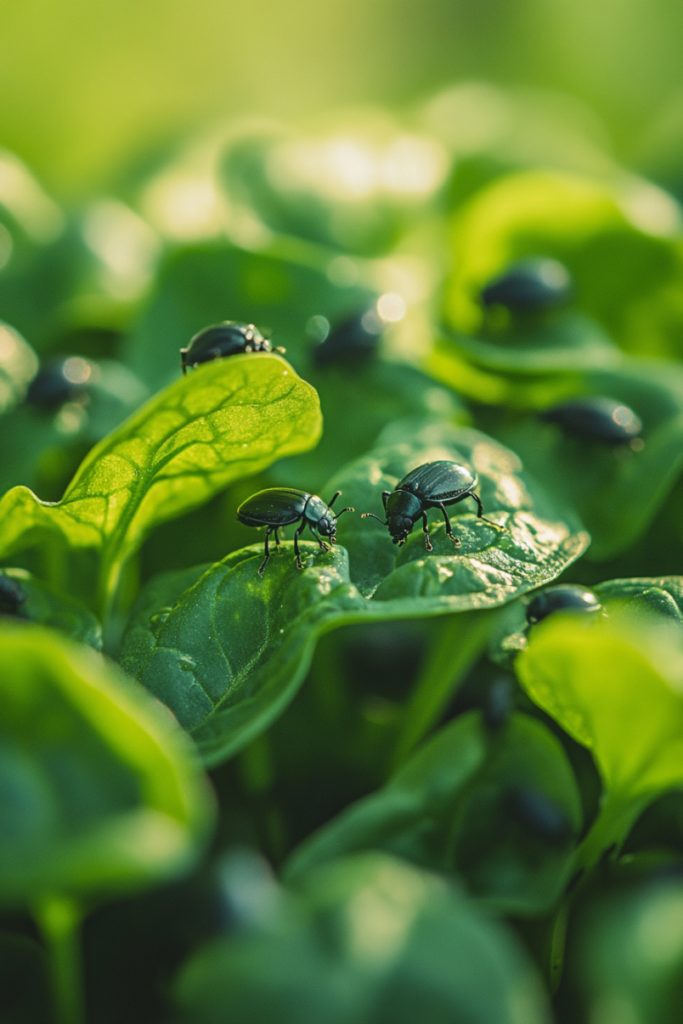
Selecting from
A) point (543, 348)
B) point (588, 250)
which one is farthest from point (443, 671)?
point (588, 250)

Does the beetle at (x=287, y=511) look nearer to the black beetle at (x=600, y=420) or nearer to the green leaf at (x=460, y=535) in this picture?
the green leaf at (x=460, y=535)

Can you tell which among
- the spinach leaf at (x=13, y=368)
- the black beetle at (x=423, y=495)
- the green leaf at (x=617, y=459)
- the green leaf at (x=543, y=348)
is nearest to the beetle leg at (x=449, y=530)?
the black beetle at (x=423, y=495)

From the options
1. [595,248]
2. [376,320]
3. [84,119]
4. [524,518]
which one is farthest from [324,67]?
[524,518]

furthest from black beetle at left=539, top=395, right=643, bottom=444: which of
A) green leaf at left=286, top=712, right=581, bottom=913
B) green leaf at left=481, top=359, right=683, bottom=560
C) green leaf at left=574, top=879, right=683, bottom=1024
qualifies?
green leaf at left=574, top=879, right=683, bottom=1024

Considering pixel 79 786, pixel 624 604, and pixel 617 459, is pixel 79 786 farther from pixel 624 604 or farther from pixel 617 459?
pixel 617 459

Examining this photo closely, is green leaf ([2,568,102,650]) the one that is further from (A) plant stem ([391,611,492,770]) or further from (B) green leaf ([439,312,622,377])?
(B) green leaf ([439,312,622,377])

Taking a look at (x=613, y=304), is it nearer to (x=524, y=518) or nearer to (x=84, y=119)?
(x=524, y=518)
